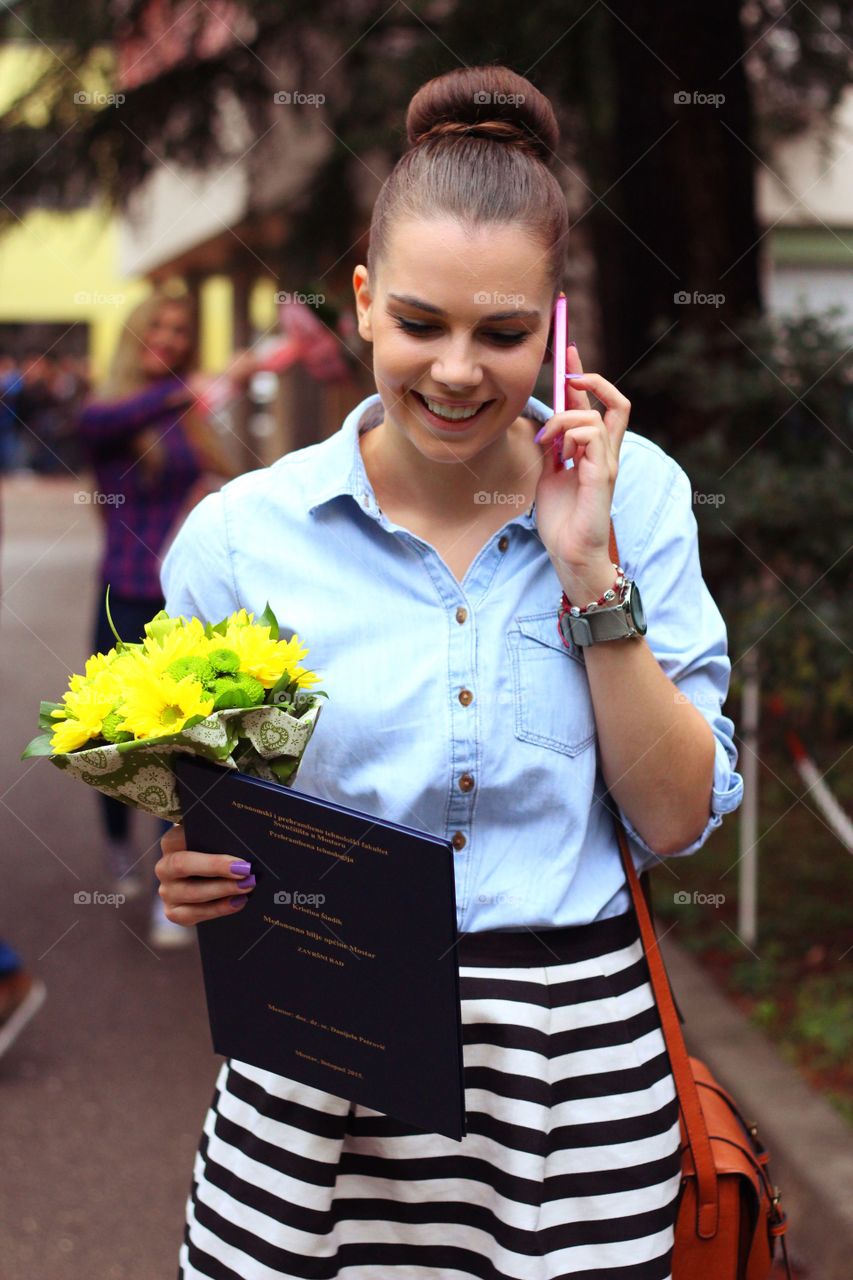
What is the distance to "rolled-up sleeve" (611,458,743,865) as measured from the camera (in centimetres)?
182

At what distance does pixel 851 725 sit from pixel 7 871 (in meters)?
3.44

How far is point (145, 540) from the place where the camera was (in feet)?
16.7

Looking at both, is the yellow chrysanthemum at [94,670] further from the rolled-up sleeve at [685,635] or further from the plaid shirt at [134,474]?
the plaid shirt at [134,474]

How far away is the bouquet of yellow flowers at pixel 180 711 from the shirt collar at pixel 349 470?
8.5 inches

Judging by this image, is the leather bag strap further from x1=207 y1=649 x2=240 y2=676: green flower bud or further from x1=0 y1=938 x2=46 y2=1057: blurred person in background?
x1=0 y1=938 x2=46 y2=1057: blurred person in background

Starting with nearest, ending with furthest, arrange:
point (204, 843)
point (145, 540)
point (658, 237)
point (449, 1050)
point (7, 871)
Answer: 1. point (449, 1050)
2. point (204, 843)
3. point (145, 540)
4. point (658, 237)
5. point (7, 871)

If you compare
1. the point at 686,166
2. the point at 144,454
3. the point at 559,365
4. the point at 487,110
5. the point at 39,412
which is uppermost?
the point at 39,412

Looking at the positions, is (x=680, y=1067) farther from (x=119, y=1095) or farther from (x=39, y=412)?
(x=39, y=412)

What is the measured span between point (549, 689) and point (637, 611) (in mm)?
147

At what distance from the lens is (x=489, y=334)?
5.66 feet

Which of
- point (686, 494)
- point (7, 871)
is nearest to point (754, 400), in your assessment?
point (686, 494)

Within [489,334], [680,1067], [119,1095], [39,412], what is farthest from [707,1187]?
[39,412]

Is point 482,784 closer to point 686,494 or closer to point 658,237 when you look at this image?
point 686,494

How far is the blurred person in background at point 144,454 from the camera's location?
5.08 m
